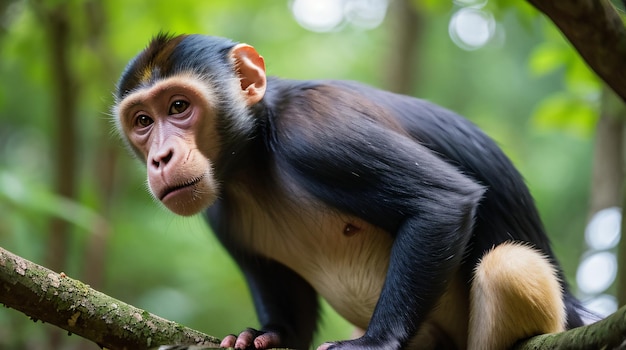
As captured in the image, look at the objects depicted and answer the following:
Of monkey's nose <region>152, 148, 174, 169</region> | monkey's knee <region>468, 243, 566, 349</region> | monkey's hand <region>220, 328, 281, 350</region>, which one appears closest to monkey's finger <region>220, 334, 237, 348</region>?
monkey's hand <region>220, 328, 281, 350</region>

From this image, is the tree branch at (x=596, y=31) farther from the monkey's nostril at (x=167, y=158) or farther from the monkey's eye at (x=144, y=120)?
the monkey's eye at (x=144, y=120)

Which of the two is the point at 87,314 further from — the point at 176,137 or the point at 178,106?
the point at 178,106

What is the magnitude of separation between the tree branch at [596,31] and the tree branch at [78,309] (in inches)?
93.3

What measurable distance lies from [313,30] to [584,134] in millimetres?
5638

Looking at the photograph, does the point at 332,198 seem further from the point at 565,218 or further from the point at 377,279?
the point at 565,218

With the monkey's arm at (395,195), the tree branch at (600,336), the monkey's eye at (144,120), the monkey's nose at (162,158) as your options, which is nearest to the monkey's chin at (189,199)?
the monkey's nose at (162,158)

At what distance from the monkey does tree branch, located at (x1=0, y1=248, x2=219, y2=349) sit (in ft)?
2.52

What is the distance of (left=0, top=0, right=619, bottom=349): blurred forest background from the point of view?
24.2 ft

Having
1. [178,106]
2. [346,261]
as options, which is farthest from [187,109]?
[346,261]

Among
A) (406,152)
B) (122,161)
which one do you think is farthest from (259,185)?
(122,161)

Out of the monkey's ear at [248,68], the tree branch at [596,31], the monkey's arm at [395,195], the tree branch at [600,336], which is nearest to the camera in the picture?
the tree branch at [596,31]

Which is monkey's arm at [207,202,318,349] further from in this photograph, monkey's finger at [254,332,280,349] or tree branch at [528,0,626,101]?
tree branch at [528,0,626,101]

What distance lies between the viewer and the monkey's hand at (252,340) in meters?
4.71

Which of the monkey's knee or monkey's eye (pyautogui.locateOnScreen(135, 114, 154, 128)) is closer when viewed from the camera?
the monkey's knee
